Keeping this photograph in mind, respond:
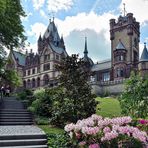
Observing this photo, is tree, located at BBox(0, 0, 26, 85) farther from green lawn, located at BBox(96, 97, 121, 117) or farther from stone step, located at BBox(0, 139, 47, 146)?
stone step, located at BBox(0, 139, 47, 146)

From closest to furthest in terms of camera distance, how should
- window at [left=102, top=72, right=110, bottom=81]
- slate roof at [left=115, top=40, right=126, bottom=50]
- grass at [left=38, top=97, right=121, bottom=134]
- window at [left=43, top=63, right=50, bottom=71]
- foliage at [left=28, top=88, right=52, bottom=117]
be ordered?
grass at [left=38, top=97, right=121, bottom=134] < foliage at [left=28, top=88, right=52, bottom=117] < slate roof at [left=115, top=40, right=126, bottom=50] < window at [left=102, top=72, right=110, bottom=81] < window at [left=43, top=63, right=50, bottom=71]

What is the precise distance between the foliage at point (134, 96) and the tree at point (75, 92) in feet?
22.7

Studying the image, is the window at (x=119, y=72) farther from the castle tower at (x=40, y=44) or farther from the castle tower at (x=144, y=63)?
the castle tower at (x=40, y=44)

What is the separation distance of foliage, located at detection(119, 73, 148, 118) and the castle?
38.7 metres

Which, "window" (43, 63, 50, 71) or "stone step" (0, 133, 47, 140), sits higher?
"window" (43, 63, 50, 71)

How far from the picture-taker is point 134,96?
29844mm

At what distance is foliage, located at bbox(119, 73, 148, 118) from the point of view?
27.8 meters

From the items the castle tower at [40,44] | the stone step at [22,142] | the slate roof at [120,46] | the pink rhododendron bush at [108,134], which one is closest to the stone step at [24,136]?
the stone step at [22,142]

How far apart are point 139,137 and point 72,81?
36.4 feet

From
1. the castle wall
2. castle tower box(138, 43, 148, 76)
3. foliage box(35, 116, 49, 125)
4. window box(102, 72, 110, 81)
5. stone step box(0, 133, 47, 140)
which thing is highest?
castle tower box(138, 43, 148, 76)

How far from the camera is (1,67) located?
3462 cm

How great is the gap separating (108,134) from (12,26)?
2425 centimetres

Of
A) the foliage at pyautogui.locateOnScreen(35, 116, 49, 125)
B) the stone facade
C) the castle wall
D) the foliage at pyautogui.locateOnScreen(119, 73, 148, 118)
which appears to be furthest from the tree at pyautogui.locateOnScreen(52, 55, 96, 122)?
the stone facade

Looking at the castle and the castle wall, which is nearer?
the castle wall
